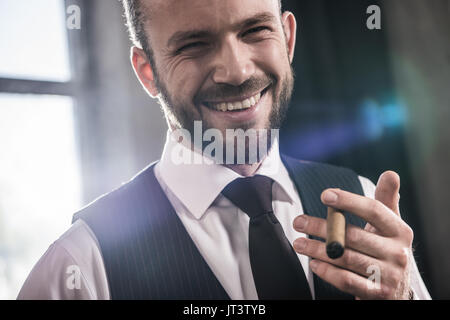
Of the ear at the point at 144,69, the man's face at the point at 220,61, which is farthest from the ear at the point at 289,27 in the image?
the ear at the point at 144,69

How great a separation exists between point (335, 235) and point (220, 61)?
350mm

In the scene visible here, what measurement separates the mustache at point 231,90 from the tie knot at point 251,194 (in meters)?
0.15

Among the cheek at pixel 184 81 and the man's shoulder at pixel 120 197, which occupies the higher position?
the cheek at pixel 184 81

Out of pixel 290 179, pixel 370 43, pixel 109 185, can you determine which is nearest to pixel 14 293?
pixel 109 185

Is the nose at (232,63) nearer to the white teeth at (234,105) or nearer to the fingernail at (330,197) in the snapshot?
the white teeth at (234,105)

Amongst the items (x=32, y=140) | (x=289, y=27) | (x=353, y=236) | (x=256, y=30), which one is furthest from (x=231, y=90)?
(x=32, y=140)

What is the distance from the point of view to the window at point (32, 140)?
0.74m

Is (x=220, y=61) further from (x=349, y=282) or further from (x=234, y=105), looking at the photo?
(x=349, y=282)

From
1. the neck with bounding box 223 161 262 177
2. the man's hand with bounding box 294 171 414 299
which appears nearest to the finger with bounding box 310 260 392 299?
the man's hand with bounding box 294 171 414 299

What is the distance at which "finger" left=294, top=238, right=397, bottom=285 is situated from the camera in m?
0.49

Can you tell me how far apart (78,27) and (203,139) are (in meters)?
0.52

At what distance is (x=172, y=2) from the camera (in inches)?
24.7

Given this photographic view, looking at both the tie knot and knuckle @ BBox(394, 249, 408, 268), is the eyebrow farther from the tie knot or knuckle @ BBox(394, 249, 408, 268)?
knuckle @ BBox(394, 249, 408, 268)

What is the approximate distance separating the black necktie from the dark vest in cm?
5
